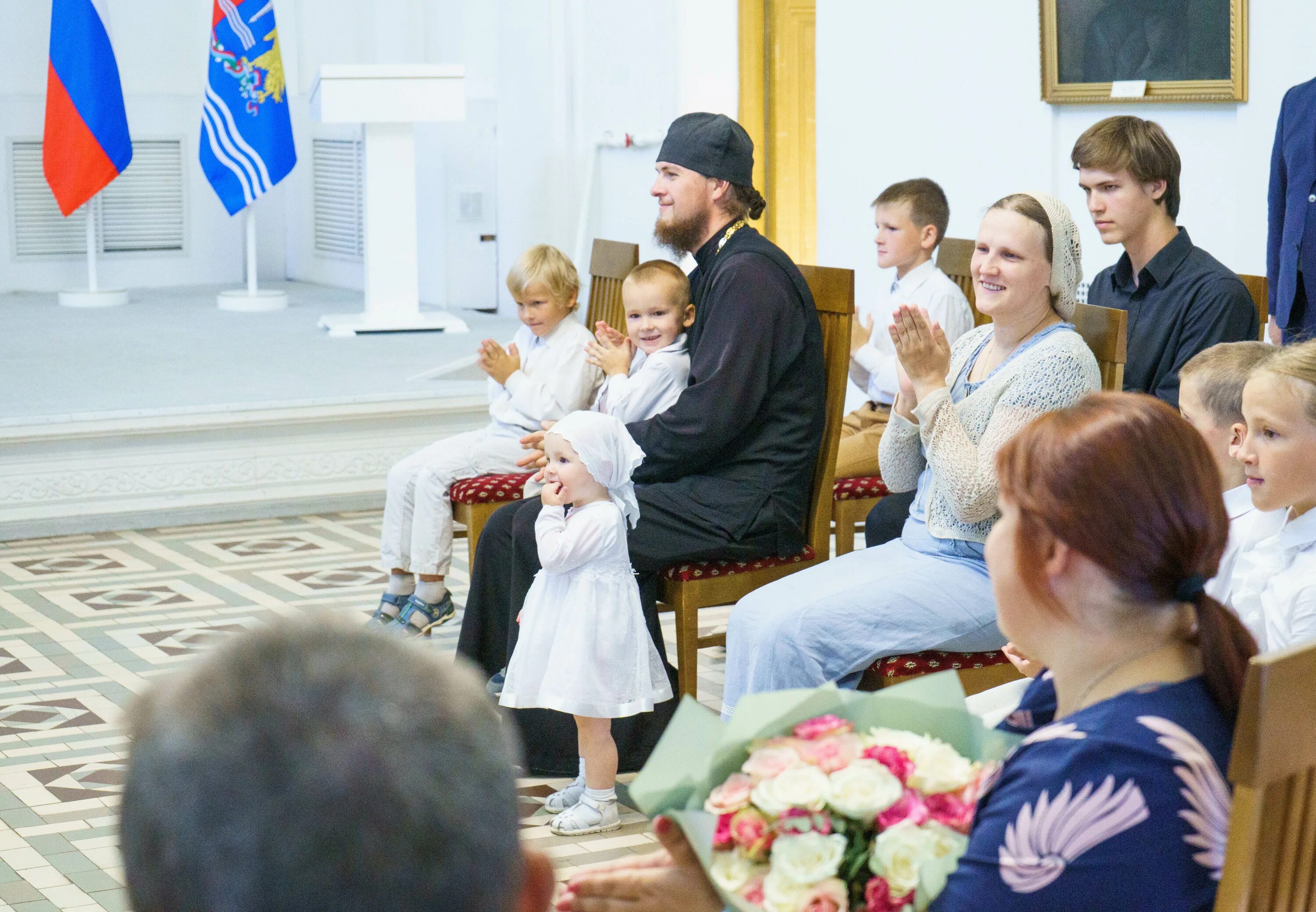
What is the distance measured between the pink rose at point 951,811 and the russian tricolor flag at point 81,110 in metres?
9.37

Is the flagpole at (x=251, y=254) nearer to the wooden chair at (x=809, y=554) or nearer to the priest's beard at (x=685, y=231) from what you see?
the priest's beard at (x=685, y=231)

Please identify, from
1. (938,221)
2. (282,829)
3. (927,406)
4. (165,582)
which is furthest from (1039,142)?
(282,829)

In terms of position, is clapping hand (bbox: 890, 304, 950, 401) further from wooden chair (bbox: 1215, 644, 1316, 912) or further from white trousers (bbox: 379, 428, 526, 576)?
white trousers (bbox: 379, 428, 526, 576)

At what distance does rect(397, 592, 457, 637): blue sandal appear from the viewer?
4.78m

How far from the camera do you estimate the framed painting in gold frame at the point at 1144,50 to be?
500cm

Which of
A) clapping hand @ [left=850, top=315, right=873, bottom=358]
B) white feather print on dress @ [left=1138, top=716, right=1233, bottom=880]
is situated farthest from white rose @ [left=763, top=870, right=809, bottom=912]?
clapping hand @ [left=850, top=315, right=873, bottom=358]

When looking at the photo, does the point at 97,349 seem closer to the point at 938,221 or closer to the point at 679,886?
the point at 938,221

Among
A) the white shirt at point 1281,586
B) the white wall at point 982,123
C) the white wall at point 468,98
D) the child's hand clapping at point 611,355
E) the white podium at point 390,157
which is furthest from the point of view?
the white wall at point 468,98

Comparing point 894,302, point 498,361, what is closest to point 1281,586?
point 894,302


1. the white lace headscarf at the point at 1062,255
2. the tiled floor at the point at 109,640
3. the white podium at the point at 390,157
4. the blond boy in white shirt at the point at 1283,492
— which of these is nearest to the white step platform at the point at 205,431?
the tiled floor at the point at 109,640

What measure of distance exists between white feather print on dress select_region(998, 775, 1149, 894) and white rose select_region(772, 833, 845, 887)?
15 centimetres

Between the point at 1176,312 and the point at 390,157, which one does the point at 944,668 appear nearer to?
the point at 1176,312

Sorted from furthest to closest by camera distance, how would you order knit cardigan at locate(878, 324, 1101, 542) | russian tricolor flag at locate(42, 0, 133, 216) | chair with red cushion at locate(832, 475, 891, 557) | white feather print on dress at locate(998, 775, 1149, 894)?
russian tricolor flag at locate(42, 0, 133, 216)
chair with red cushion at locate(832, 475, 891, 557)
knit cardigan at locate(878, 324, 1101, 542)
white feather print on dress at locate(998, 775, 1149, 894)

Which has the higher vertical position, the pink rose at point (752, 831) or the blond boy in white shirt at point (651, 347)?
the blond boy in white shirt at point (651, 347)
